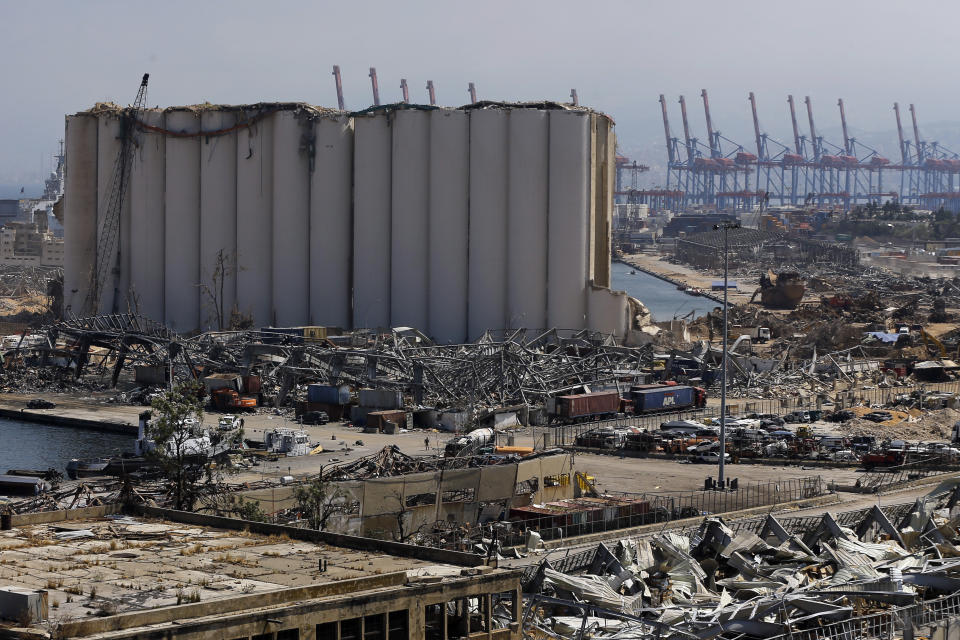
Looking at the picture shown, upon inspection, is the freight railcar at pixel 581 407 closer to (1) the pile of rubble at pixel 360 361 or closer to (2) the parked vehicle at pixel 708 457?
(1) the pile of rubble at pixel 360 361

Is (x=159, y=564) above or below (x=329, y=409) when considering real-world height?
above

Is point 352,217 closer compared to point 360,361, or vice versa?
point 360,361

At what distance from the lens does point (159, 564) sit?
20.7m

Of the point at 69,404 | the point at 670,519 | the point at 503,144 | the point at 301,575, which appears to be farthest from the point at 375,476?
the point at 503,144

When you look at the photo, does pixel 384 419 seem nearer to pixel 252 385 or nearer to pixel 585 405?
pixel 585 405

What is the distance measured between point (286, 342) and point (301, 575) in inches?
2242

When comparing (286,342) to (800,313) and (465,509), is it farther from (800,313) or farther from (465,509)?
(800,313)

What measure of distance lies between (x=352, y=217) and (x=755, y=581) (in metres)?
63.1

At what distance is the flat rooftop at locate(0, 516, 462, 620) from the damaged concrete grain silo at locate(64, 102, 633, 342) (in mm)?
60381

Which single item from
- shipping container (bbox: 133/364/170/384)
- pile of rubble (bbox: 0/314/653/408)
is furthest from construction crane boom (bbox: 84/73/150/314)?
shipping container (bbox: 133/364/170/384)

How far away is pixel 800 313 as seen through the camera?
11194cm

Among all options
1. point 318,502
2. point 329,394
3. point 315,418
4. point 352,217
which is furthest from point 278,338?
point 318,502

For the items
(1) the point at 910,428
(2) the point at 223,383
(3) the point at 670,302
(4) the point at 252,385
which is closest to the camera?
(1) the point at 910,428

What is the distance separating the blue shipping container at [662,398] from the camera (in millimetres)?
62375
